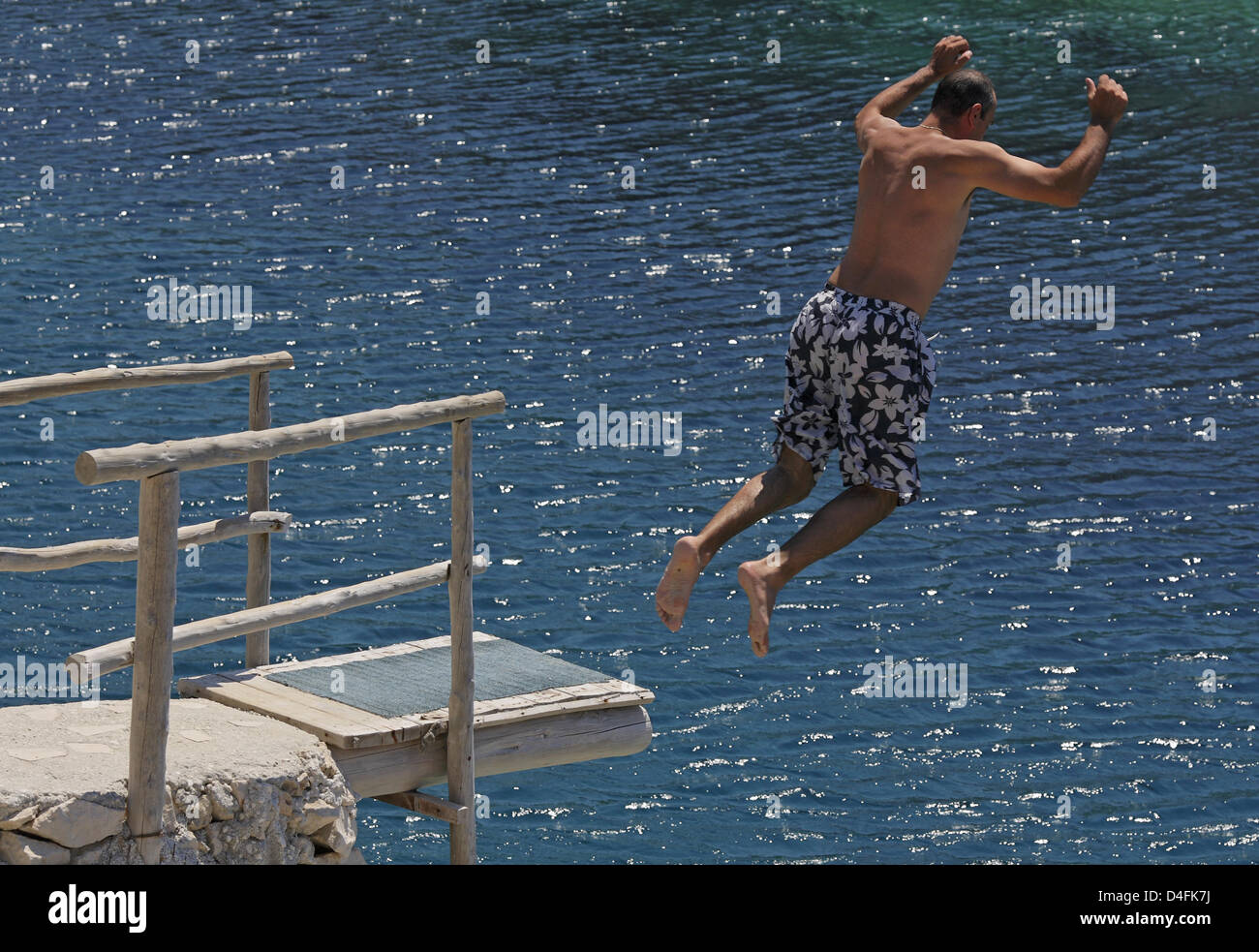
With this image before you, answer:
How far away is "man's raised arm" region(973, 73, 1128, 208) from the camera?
8539 mm

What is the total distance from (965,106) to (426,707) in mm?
4518

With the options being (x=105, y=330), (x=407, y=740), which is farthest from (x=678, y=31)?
(x=407, y=740)

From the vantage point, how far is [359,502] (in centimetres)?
2053

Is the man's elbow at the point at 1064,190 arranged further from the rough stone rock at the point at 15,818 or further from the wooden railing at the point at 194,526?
the rough stone rock at the point at 15,818

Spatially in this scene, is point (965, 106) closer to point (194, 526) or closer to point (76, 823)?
point (194, 526)

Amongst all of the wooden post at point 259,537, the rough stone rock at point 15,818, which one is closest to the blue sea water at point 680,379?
the wooden post at point 259,537

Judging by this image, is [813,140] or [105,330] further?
[813,140]

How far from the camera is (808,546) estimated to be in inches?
362

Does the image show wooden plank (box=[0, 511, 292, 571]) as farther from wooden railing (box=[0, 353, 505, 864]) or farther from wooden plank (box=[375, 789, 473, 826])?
wooden plank (box=[375, 789, 473, 826])

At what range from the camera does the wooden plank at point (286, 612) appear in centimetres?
1002

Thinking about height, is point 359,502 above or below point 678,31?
below

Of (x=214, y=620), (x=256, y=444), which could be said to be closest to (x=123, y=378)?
(x=214, y=620)
